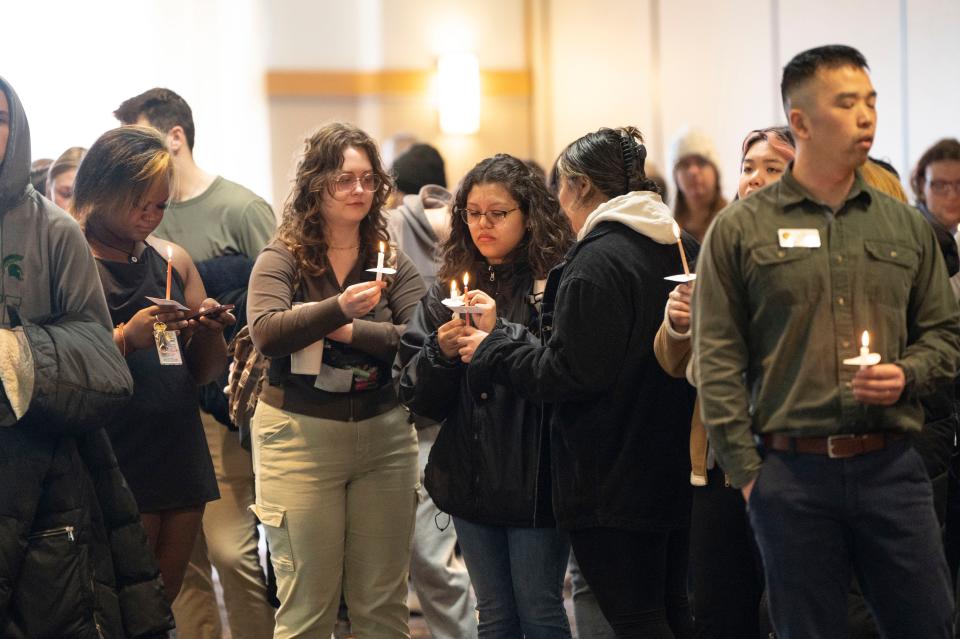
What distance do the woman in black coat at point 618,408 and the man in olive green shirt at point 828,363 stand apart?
37 centimetres

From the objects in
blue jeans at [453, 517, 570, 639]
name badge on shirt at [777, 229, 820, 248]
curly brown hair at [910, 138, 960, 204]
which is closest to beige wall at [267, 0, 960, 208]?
curly brown hair at [910, 138, 960, 204]

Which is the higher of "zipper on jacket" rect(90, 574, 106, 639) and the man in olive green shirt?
the man in olive green shirt

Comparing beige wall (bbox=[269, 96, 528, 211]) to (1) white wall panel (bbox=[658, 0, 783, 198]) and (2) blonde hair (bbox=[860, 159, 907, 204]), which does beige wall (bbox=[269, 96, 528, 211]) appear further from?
(2) blonde hair (bbox=[860, 159, 907, 204])

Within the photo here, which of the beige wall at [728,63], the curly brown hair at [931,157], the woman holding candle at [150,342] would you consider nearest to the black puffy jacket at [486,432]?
the woman holding candle at [150,342]

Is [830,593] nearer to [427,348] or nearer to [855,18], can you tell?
[427,348]

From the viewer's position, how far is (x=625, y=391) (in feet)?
9.45

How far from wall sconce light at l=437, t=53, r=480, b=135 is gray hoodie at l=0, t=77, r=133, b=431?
17.3 ft

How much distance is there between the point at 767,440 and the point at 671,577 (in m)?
0.64

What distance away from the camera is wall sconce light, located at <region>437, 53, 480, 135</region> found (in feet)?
26.4

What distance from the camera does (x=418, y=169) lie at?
16.4ft

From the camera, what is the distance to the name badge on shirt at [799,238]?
244 cm

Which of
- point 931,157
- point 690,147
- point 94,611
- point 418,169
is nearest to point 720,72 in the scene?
point 690,147

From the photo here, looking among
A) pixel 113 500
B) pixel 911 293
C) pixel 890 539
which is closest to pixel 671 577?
pixel 890 539

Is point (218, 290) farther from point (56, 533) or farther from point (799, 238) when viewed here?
point (799, 238)
